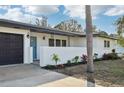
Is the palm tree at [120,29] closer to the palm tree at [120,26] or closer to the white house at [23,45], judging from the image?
the palm tree at [120,26]

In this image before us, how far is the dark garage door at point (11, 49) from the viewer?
12.9m

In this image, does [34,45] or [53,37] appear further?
[53,37]

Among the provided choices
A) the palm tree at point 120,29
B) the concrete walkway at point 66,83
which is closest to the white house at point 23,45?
the palm tree at point 120,29

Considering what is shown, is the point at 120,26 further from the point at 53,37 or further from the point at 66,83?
the point at 53,37

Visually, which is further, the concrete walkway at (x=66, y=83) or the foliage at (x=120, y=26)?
the foliage at (x=120, y=26)

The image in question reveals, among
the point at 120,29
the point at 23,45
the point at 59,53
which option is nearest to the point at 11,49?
the point at 23,45

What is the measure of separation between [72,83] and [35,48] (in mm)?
8754

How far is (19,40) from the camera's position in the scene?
14078mm

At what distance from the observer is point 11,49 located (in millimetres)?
13508

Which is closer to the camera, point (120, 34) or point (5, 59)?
point (120, 34)

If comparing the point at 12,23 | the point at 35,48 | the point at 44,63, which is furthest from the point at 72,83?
the point at 35,48

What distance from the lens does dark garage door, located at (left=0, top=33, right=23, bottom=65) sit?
12.9 metres

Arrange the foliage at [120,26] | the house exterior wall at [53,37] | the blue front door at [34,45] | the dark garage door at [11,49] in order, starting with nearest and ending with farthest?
the foliage at [120,26] → the dark garage door at [11,49] → the blue front door at [34,45] → the house exterior wall at [53,37]
